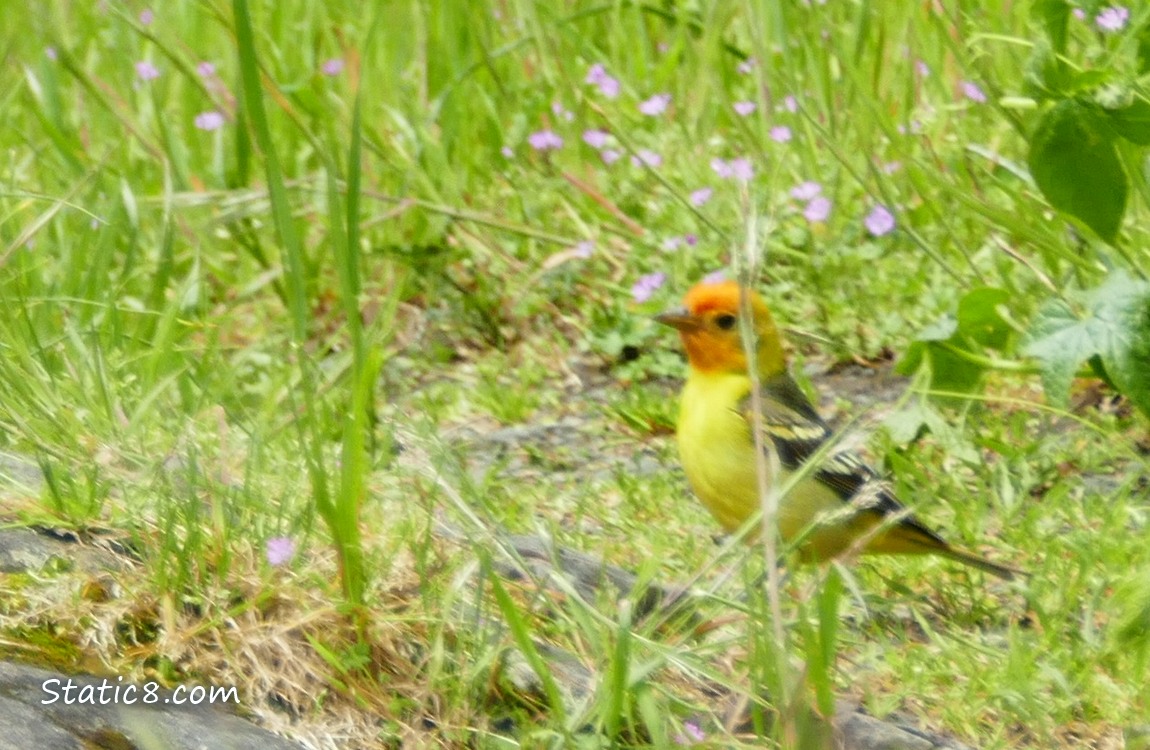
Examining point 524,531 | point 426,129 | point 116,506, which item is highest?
point 426,129

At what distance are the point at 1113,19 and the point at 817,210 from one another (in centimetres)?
130

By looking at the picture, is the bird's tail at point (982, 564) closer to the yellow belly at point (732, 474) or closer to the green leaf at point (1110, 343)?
the yellow belly at point (732, 474)

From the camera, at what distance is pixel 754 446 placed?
3641mm

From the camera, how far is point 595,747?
97.7 inches

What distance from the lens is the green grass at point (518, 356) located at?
2682mm

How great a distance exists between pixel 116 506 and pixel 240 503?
0.70 feet

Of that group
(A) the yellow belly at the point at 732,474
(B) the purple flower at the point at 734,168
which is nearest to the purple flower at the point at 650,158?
(B) the purple flower at the point at 734,168

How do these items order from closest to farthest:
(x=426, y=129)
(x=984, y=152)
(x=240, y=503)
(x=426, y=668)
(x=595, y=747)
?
1. (x=595, y=747)
2. (x=426, y=668)
3. (x=240, y=503)
4. (x=984, y=152)
5. (x=426, y=129)

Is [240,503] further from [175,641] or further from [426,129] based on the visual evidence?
[426,129]

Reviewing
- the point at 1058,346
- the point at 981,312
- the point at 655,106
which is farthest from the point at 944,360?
the point at 655,106

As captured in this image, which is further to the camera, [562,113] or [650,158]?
[562,113]

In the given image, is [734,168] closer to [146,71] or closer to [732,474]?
[732,474]

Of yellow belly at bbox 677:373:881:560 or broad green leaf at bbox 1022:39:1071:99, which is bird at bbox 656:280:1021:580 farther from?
broad green leaf at bbox 1022:39:1071:99

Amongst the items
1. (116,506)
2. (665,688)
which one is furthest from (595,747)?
(116,506)
